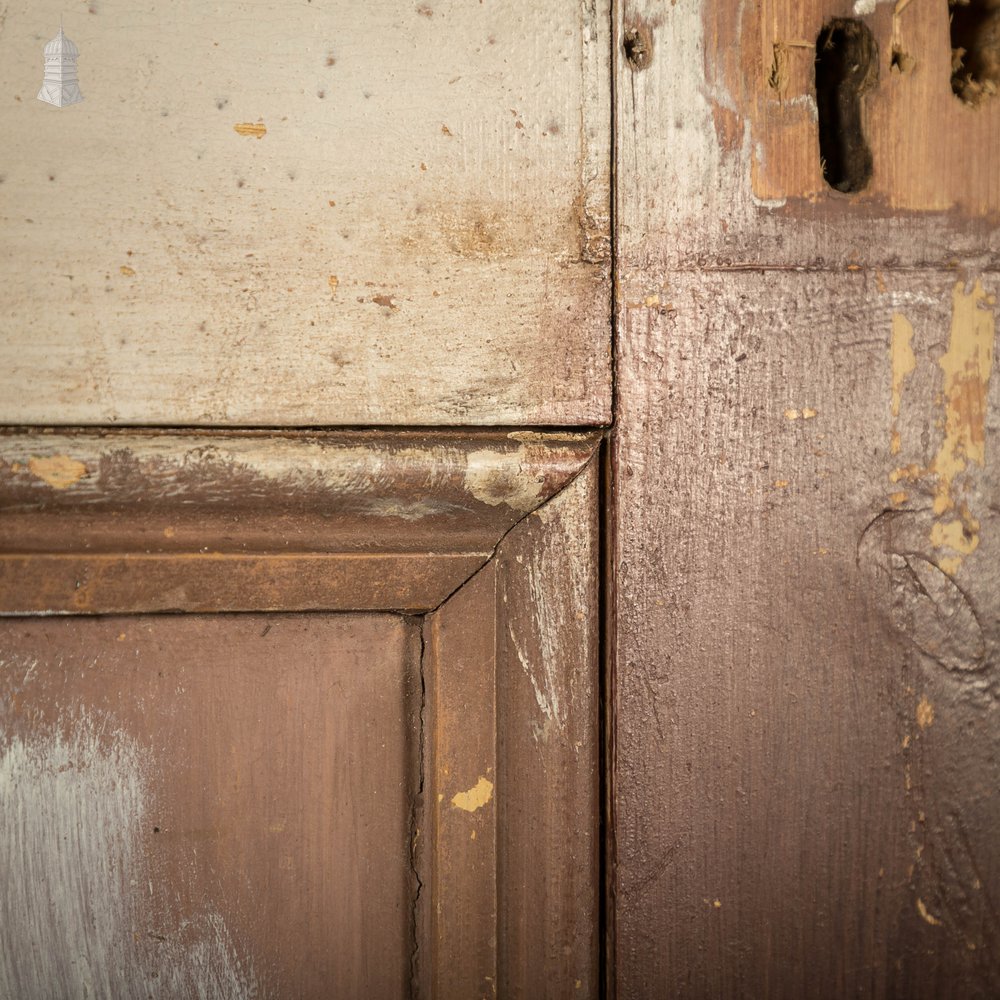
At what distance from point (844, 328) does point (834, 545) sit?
0.14 metres

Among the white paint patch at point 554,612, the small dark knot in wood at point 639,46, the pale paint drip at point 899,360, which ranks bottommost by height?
the white paint patch at point 554,612

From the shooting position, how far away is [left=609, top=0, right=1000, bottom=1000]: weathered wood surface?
1.63 feet

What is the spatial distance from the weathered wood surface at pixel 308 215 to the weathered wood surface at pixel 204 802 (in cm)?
15

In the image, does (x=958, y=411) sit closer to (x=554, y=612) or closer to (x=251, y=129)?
(x=554, y=612)

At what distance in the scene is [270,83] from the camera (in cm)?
48

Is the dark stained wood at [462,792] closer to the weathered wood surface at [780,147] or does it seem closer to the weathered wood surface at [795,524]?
the weathered wood surface at [795,524]

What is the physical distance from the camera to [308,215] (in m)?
0.48

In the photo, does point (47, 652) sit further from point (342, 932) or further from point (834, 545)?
point (834, 545)

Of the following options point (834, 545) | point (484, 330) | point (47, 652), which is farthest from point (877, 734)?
point (47, 652)

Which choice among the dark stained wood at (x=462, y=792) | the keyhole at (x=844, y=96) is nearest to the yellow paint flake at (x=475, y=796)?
the dark stained wood at (x=462, y=792)

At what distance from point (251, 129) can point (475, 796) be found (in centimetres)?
45

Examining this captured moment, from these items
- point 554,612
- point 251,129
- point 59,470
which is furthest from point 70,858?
point 251,129

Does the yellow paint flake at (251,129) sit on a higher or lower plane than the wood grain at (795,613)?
higher

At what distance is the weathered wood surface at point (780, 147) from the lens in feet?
1.61
